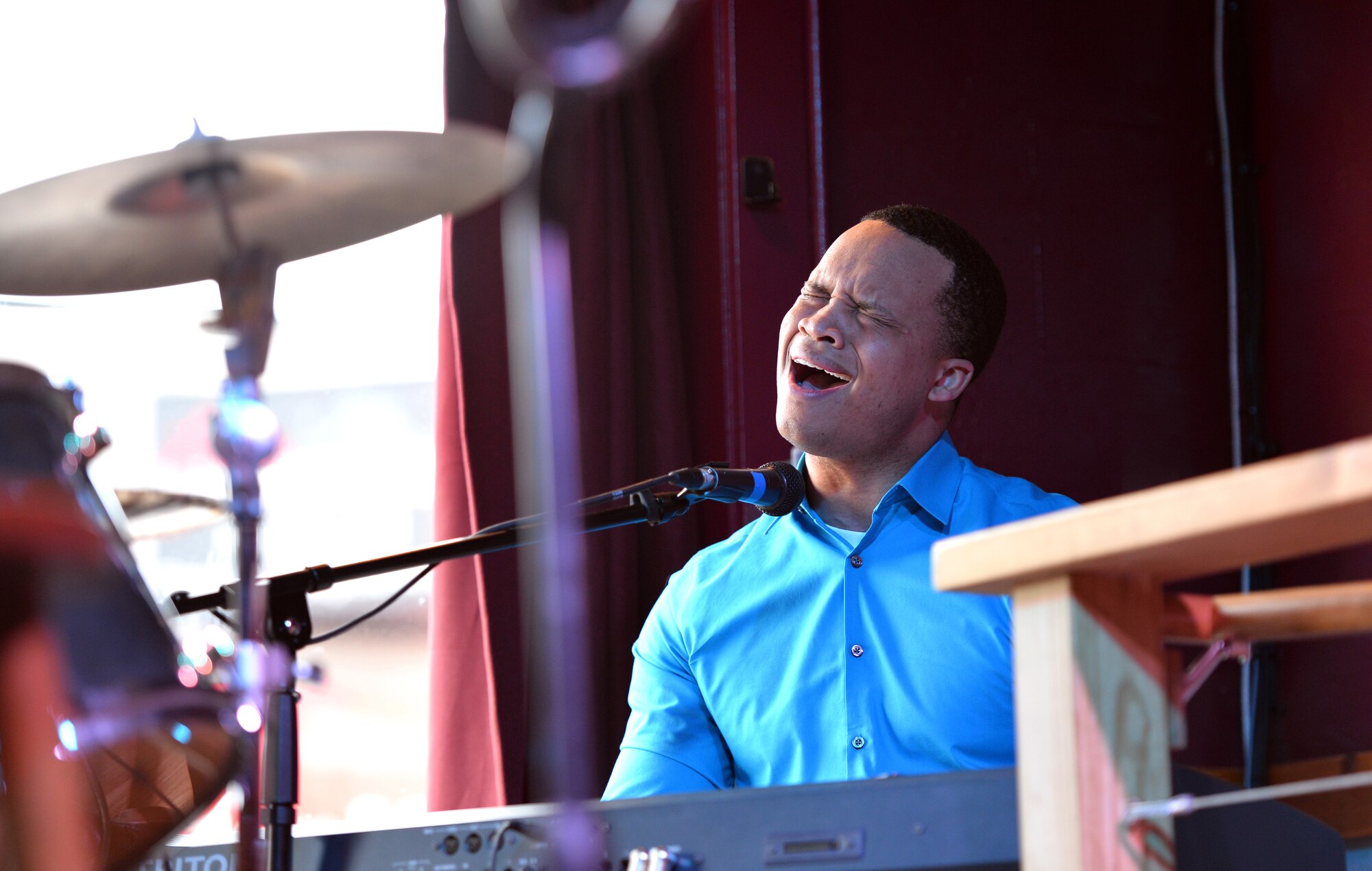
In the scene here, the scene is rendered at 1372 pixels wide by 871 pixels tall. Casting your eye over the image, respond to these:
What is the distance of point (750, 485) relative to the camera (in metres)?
1.35

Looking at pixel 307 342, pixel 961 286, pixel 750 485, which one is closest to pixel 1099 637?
pixel 750 485

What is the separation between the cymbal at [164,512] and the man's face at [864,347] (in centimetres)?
68

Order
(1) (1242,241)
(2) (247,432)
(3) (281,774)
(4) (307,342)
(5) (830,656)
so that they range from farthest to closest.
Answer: (1) (1242,241)
(4) (307,342)
(5) (830,656)
(3) (281,774)
(2) (247,432)

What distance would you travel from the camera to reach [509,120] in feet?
6.95

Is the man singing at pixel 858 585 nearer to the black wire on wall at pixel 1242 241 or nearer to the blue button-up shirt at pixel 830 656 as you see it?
the blue button-up shirt at pixel 830 656

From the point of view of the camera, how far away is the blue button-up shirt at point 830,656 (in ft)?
4.83

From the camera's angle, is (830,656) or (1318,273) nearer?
(830,656)

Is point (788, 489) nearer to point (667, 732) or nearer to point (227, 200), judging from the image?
point (667, 732)

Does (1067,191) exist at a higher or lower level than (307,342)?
higher

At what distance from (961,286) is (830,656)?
1.86ft

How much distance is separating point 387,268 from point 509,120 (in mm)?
304

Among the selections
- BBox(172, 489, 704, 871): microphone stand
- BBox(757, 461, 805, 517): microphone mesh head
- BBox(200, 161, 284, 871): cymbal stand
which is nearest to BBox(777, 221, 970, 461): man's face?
BBox(757, 461, 805, 517): microphone mesh head

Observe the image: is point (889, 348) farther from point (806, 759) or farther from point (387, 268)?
point (387, 268)

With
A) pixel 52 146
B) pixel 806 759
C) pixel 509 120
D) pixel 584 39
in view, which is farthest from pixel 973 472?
pixel 52 146
